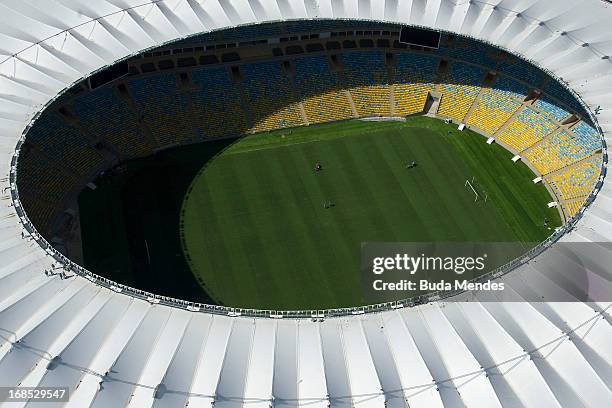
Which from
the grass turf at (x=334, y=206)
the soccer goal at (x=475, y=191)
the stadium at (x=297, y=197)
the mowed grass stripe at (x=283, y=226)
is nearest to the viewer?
the stadium at (x=297, y=197)

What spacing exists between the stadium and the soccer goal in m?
0.32

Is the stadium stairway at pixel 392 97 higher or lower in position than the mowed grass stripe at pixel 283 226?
higher

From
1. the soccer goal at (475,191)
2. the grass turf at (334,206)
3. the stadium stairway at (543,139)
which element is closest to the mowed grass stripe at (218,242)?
the grass turf at (334,206)

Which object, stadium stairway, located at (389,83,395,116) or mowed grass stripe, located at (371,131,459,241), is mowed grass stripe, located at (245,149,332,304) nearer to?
mowed grass stripe, located at (371,131,459,241)

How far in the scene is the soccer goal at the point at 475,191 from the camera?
6481 cm

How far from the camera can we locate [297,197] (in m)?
64.8

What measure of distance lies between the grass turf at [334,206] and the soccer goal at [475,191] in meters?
0.53

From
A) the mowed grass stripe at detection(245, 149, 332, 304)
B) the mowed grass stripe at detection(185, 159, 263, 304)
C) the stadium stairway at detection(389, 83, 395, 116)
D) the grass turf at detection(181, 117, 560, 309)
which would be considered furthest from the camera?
the stadium stairway at detection(389, 83, 395, 116)

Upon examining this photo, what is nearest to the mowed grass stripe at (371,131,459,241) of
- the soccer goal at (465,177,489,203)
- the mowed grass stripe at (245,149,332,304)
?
the soccer goal at (465,177,489,203)

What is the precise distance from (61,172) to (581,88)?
4993 cm
